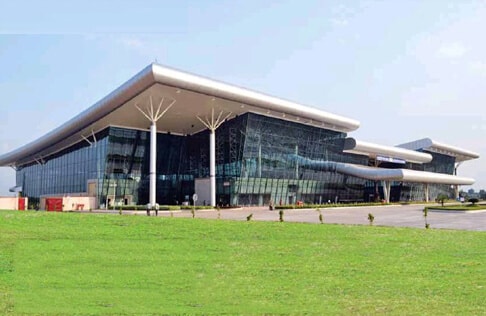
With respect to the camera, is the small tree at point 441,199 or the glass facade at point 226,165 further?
the glass facade at point 226,165

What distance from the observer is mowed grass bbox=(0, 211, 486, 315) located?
24.6ft

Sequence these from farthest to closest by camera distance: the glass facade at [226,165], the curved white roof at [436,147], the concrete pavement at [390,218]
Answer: the curved white roof at [436,147] → the glass facade at [226,165] → the concrete pavement at [390,218]

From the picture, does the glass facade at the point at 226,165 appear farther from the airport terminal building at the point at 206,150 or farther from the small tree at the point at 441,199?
the small tree at the point at 441,199

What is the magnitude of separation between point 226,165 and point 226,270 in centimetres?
3869

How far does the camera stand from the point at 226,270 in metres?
10.2

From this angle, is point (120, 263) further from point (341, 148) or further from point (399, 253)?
point (341, 148)

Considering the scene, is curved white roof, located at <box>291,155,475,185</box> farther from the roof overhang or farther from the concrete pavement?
the concrete pavement

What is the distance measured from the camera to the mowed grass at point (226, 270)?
7508 mm

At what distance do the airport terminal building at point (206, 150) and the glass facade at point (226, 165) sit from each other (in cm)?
12

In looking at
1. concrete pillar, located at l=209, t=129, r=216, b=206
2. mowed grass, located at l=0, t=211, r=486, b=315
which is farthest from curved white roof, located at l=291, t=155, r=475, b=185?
mowed grass, located at l=0, t=211, r=486, b=315

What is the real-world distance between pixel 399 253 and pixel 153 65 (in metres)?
26.7

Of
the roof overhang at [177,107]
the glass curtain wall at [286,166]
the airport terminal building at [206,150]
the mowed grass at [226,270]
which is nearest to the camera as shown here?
Result: the mowed grass at [226,270]

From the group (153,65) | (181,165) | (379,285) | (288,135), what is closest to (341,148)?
(288,135)

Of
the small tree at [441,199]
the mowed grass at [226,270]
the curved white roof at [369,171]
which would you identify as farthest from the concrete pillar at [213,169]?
the mowed grass at [226,270]
